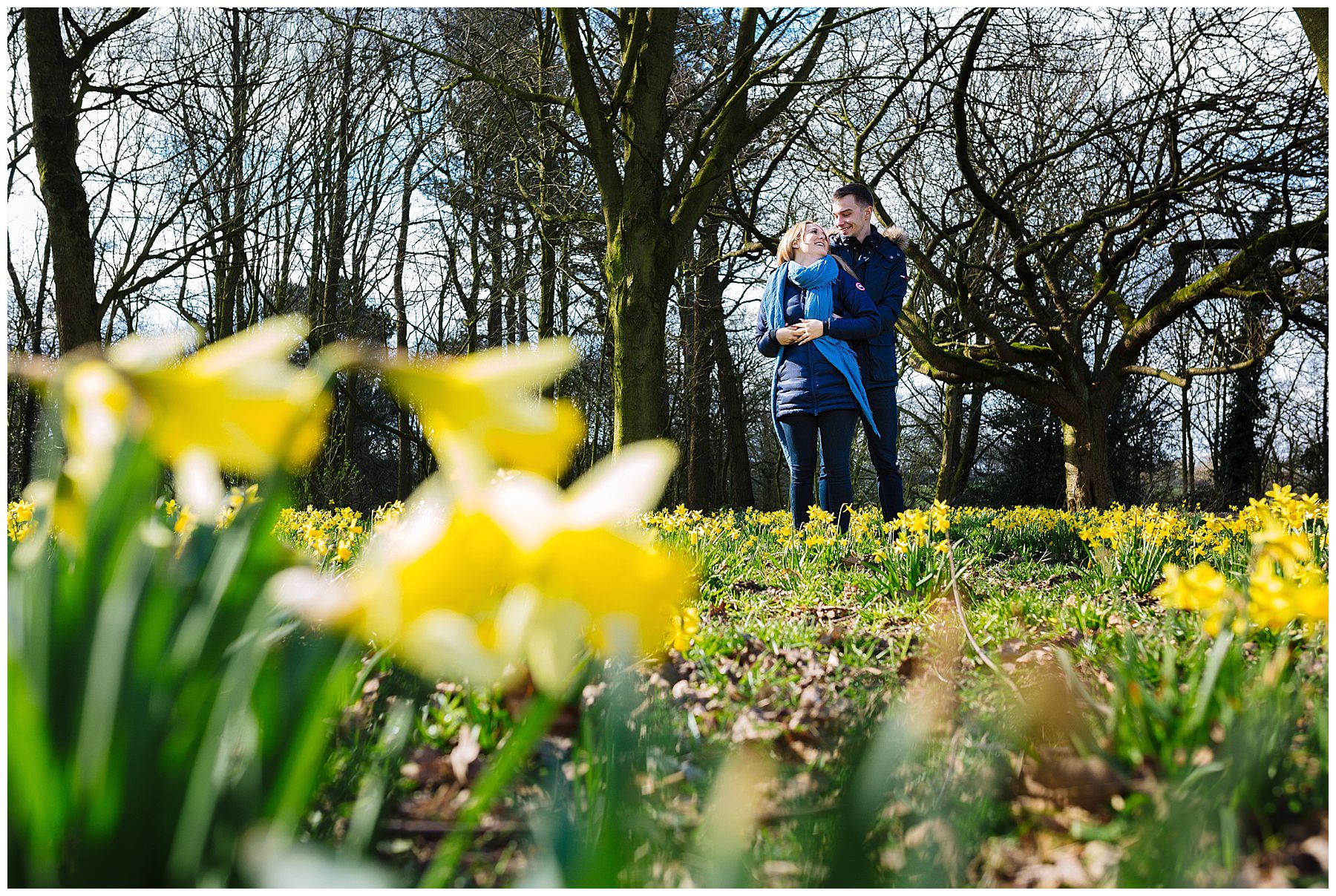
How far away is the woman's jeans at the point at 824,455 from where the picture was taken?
421 cm

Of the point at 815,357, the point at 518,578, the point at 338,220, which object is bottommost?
the point at 518,578

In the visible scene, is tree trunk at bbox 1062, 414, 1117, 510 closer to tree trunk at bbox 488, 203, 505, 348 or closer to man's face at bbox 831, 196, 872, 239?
man's face at bbox 831, 196, 872, 239

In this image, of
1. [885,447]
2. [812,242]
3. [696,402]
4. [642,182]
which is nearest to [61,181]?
[642,182]

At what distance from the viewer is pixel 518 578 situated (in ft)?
1.76

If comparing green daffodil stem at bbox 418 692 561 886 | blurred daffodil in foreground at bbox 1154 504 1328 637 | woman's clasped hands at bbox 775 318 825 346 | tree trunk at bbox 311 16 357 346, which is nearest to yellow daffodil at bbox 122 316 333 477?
green daffodil stem at bbox 418 692 561 886

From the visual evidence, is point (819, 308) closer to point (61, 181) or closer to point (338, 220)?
point (61, 181)

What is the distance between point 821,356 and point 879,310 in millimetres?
470

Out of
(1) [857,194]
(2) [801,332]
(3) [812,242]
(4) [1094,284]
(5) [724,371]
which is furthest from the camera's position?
(5) [724,371]

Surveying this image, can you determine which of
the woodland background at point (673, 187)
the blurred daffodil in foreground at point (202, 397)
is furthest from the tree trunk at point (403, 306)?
the blurred daffodil in foreground at point (202, 397)

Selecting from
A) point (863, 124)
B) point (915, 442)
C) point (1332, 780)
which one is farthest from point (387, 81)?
point (915, 442)

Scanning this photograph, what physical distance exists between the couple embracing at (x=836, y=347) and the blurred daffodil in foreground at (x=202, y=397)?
3614 mm

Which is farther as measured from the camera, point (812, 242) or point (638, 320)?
point (638, 320)

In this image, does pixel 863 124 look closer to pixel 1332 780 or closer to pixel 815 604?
pixel 815 604

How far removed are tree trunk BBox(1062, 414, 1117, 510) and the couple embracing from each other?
6.62 meters
